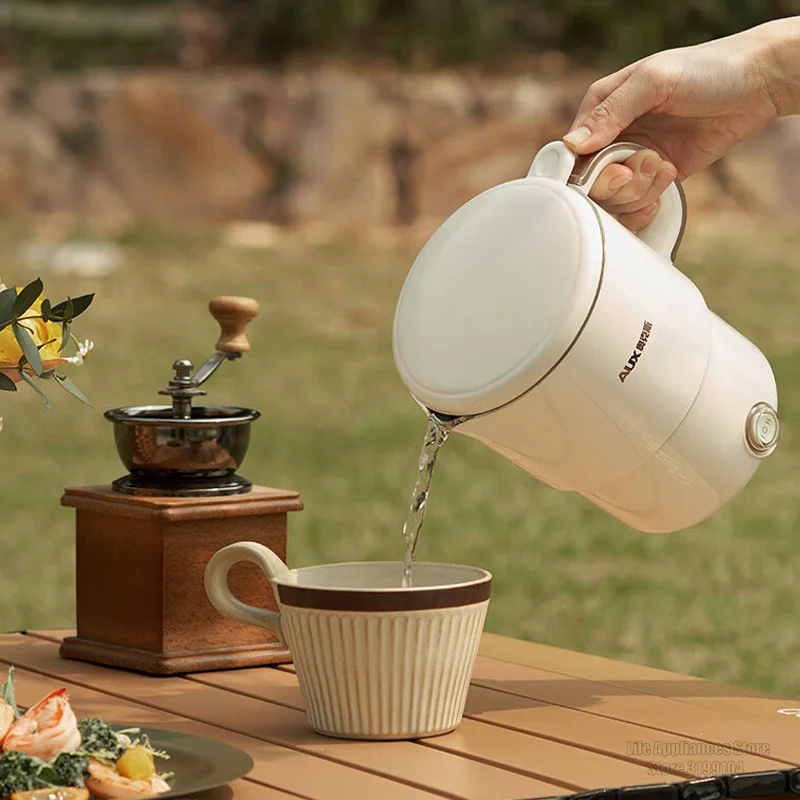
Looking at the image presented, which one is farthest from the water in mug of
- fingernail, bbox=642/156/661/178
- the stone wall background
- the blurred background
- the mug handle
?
the stone wall background

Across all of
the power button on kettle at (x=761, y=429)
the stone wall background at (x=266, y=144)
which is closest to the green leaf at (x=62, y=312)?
the power button on kettle at (x=761, y=429)

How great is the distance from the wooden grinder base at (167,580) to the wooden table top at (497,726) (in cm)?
2

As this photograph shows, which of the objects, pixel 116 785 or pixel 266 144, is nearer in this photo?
pixel 116 785

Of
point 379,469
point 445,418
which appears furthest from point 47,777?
point 379,469

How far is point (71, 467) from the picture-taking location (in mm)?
5125

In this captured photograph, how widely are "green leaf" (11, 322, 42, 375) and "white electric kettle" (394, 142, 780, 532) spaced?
1.05 ft

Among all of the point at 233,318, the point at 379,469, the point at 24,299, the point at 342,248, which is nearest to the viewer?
the point at 24,299

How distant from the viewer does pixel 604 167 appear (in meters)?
1.54

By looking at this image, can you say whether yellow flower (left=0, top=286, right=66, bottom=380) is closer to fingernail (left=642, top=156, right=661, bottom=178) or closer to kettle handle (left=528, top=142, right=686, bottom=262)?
kettle handle (left=528, top=142, right=686, bottom=262)

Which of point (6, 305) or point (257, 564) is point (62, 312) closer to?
point (6, 305)

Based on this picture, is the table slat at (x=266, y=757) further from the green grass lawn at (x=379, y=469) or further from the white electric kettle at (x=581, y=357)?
the white electric kettle at (x=581, y=357)

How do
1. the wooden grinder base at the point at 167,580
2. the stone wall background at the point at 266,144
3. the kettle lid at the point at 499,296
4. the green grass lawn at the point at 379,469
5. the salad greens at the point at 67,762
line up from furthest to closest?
the stone wall background at the point at 266,144, the green grass lawn at the point at 379,469, the wooden grinder base at the point at 167,580, the kettle lid at the point at 499,296, the salad greens at the point at 67,762

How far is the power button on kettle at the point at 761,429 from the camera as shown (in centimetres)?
149

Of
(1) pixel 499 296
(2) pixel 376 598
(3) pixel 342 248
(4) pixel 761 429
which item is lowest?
(2) pixel 376 598
